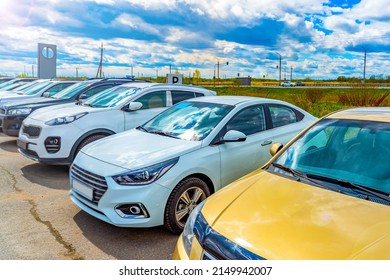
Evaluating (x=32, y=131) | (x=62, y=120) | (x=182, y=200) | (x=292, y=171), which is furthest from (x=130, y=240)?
(x=32, y=131)

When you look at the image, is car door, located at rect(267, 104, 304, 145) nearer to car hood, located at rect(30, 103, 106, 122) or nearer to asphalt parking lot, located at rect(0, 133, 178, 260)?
asphalt parking lot, located at rect(0, 133, 178, 260)

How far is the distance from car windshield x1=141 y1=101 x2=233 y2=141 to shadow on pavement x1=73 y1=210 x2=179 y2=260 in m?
1.23

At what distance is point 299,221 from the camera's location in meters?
2.07

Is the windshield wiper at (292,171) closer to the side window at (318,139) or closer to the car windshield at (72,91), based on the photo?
the side window at (318,139)

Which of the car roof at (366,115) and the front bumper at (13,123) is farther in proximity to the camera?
the front bumper at (13,123)

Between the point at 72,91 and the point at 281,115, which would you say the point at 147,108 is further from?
the point at 72,91

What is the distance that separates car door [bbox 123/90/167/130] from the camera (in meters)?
6.45

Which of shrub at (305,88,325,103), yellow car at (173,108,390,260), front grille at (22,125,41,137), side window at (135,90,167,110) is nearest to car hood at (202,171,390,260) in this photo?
yellow car at (173,108,390,260)

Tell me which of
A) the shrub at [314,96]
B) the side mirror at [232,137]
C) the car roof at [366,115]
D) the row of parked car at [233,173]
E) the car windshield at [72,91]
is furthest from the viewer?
the shrub at [314,96]

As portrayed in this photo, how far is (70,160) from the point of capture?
5867 mm

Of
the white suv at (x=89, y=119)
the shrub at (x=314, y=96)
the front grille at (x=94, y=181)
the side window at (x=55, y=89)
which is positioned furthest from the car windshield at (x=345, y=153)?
the shrub at (x=314, y=96)

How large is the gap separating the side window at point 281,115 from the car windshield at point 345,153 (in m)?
1.58

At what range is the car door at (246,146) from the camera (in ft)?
13.7

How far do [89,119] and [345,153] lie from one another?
4587 mm
